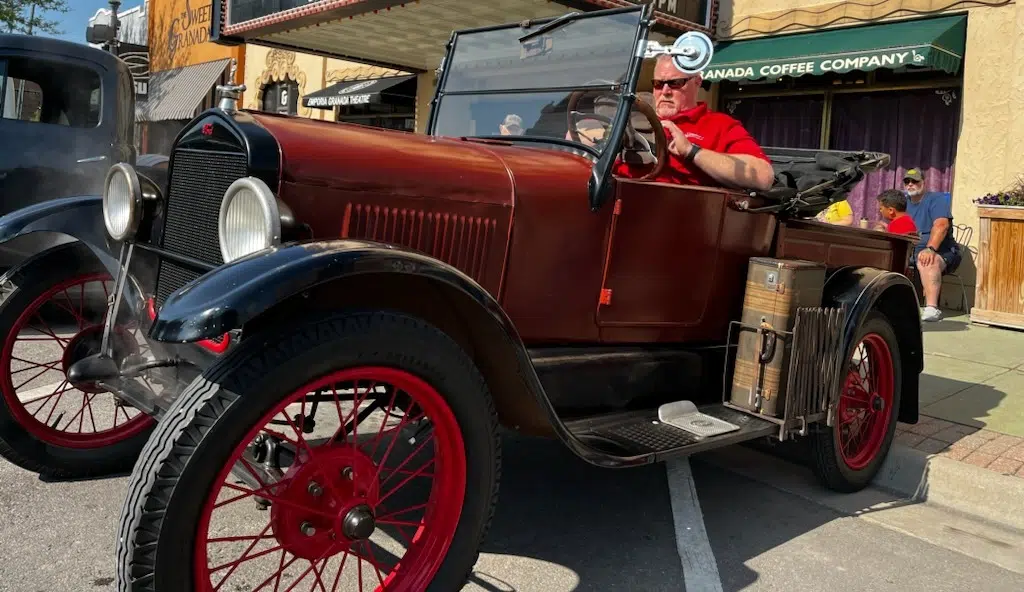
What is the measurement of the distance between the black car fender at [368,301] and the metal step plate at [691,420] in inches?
20.2

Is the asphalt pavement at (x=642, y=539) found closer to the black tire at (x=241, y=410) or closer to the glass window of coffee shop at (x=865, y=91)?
the black tire at (x=241, y=410)

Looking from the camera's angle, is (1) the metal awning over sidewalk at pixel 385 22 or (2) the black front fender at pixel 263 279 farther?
(1) the metal awning over sidewalk at pixel 385 22

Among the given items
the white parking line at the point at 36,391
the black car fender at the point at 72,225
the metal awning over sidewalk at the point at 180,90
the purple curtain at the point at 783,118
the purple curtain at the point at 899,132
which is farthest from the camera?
the metal awning over sidewalk at the point at 180,90

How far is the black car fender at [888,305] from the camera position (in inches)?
128

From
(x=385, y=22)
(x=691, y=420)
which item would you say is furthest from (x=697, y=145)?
(x=385, y=22)

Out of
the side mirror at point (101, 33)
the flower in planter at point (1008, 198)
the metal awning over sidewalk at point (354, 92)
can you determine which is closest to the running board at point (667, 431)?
the flower in planter at point (1008, 198)

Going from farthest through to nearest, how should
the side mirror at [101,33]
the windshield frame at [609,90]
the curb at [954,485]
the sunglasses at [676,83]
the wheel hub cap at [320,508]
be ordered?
the side mirror at [101,33]
the sunglasses at [676,83]
the curb at [954,485]
the windshield frame at [609,90]
the wheel hub cap at [320,508]

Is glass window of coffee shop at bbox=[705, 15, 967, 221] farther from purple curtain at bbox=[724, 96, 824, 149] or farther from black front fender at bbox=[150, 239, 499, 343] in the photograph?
black front fender at bbox=[150, 239, 499, 343]

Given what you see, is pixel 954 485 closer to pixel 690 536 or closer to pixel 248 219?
pixel 690 536

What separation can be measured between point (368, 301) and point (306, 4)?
29.7 ft

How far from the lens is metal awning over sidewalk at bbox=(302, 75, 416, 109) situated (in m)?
12.8

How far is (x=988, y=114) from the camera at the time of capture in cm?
758

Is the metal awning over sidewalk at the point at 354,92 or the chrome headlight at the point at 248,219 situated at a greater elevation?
the metal awning over sidewalk at the point at 354,92

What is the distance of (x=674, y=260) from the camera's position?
3045 millimetres
